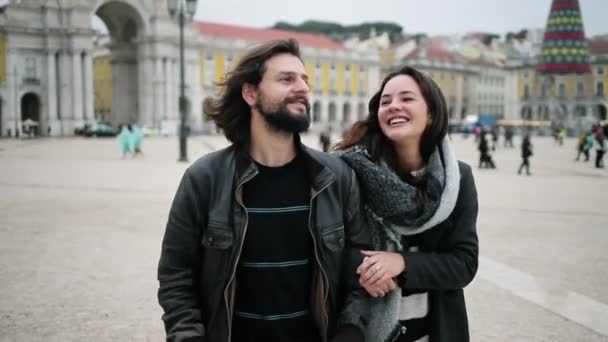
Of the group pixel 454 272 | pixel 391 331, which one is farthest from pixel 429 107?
pixel 391 331

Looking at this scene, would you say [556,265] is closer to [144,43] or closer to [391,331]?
[391,331]

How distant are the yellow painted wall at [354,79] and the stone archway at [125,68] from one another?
1097 inches

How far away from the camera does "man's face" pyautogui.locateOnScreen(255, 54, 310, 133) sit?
84.3 inches

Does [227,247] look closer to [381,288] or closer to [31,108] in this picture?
[381,288]

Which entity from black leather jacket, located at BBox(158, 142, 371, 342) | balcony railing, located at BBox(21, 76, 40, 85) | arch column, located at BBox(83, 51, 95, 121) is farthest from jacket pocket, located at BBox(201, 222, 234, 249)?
arch column, located at BBox(83, 51, 95, 121)

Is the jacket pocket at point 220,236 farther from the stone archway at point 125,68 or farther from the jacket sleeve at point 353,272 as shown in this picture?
the stone archway at point 125,68

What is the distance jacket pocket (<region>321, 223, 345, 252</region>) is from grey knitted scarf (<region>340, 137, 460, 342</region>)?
0.16 metres

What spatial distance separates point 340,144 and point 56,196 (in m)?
8.91

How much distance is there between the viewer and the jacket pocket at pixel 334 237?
2.08 metres

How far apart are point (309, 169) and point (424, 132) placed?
48 centimetres

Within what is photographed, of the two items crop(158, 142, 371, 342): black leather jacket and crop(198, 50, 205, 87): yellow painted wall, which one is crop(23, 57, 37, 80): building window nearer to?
crop(198, 50, 205, 87): yellow painted wall

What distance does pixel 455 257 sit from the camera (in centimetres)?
217

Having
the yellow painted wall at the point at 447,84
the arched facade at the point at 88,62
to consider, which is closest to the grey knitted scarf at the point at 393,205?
the arched facade at the point at 88,62

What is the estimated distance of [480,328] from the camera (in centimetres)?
395
